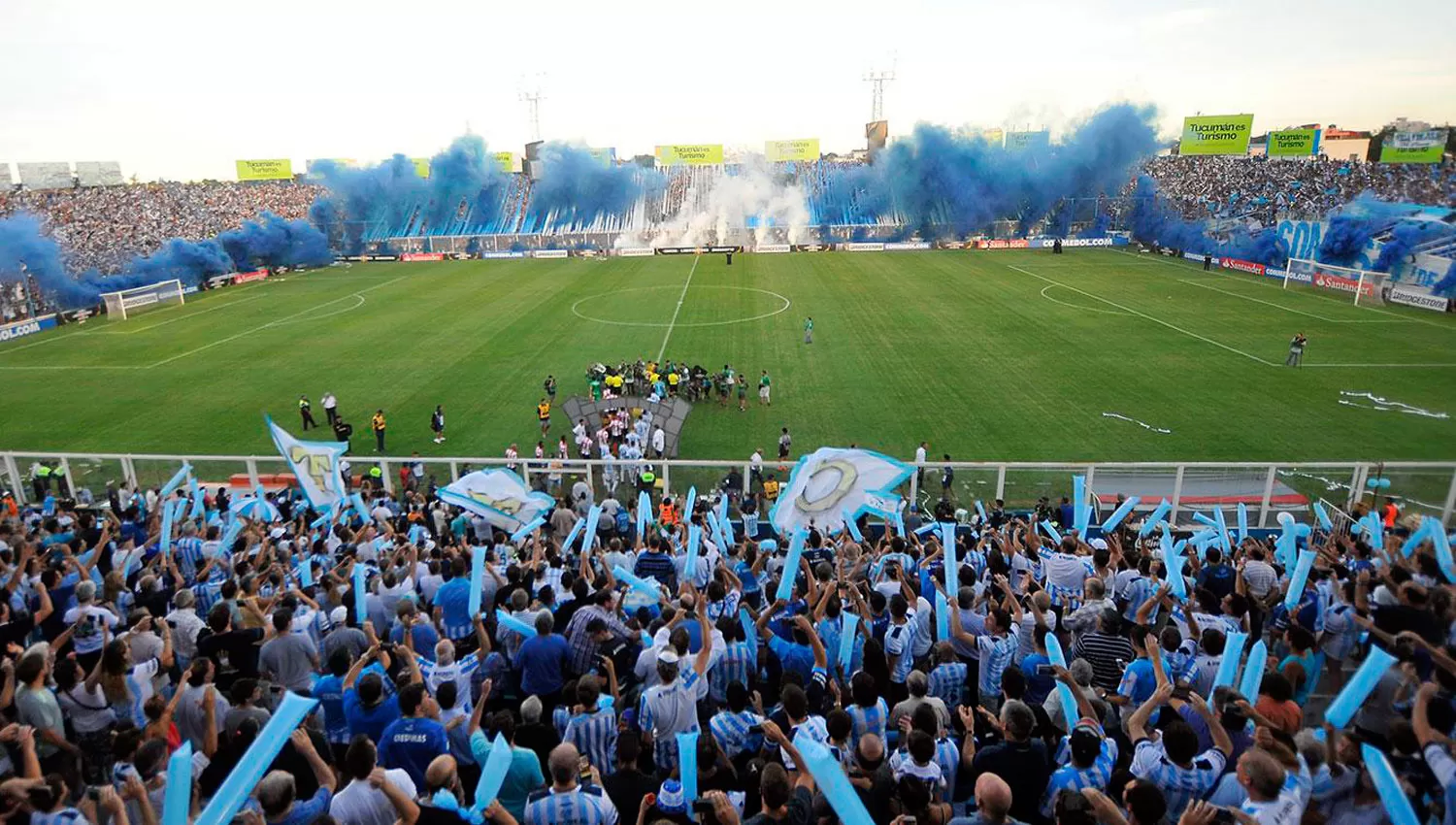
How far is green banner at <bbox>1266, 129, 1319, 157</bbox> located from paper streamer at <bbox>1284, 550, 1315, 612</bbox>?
68.1m

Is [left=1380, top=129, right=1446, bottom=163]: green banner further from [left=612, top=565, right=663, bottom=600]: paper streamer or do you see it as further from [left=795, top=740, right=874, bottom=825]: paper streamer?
[left=795, top=740, right=874, bottom=825]: paper streamer

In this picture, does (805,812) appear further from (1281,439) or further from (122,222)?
(122,222)

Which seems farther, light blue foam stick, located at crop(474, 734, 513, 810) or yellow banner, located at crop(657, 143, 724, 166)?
yellow banner, located at crop(657, 143, 724, 166)

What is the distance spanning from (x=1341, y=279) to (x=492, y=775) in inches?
1847

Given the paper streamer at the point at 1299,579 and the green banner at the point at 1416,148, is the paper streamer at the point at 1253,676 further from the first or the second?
the green banner at the point at 1416,148

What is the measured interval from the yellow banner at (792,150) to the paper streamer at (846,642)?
250ft

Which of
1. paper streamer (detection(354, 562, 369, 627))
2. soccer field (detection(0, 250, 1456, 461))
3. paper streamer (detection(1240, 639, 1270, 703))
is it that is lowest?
soccer field (detection(0, 250, 1456, 461))

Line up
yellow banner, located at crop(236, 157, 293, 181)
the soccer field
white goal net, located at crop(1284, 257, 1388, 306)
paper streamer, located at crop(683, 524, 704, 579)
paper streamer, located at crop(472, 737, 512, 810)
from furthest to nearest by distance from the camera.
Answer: yellow banner, located at crop(236, 157, 293, 181) < white goal net, located at crop(1284, 257, 1388, 306) < the soccer field < paper streamer, located at crop(683, 524, 704, 579) < paper streamer, located at crop(472, 737, 512, 810)

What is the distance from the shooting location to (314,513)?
1235cm

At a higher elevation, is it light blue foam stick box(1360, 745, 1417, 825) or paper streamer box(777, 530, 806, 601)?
light blue foam stick box(1360, 745, 1417, 825)

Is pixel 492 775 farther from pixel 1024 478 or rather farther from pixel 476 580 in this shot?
pixel 1024 478

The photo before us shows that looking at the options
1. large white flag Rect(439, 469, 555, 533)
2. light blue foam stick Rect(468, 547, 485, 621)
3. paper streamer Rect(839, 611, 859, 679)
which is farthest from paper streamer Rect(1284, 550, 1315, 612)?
large white flag Rect(439, 469, 555, 533)

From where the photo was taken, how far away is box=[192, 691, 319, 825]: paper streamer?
10.9 feet

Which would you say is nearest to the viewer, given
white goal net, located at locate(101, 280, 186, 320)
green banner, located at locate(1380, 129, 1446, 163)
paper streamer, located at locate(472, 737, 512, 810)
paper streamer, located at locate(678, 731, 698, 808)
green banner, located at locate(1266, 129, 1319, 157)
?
paper streamer, located at locate(472, 737, 512, 810)
